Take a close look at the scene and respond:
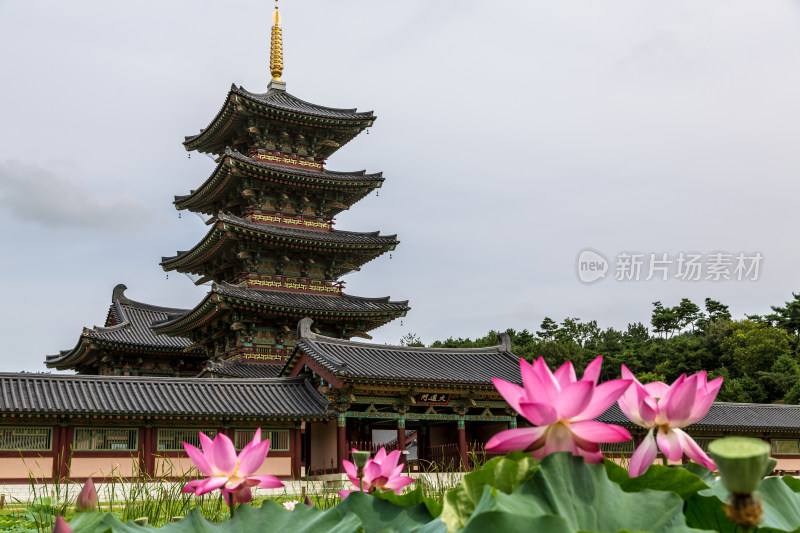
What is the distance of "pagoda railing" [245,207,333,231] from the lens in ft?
66.2

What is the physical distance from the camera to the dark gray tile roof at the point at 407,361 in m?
15.2

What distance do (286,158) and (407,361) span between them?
7.55m

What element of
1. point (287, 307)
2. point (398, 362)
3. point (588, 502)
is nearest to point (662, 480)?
point (588, 502)

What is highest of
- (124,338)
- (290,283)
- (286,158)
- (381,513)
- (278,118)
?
(278,118)

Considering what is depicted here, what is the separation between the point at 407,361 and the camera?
17.1 m

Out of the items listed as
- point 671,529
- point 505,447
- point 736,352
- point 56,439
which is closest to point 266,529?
point 505,447

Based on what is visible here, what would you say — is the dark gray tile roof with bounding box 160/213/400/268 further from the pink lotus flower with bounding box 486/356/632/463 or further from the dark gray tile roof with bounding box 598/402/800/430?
the pink lotus flower with bounding box 486/356/632/463

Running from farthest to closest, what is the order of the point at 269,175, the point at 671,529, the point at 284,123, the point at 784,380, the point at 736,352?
the point at 736,352
the point at 784,380
the point at 284,123
the point at 269,175
the point at 671,529

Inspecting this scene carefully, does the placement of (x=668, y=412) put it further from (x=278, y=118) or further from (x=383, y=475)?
(x=278, y=118)

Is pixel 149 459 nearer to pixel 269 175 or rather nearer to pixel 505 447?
pixel 269 175

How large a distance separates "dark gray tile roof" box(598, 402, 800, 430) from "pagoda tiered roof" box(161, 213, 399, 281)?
7.76m

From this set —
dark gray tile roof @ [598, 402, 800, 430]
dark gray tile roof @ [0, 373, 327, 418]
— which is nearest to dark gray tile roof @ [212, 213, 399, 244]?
dark gray tile roof @ [0, 373, 327, 418]

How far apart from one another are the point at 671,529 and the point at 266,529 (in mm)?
809

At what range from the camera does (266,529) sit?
1510 millimetres
